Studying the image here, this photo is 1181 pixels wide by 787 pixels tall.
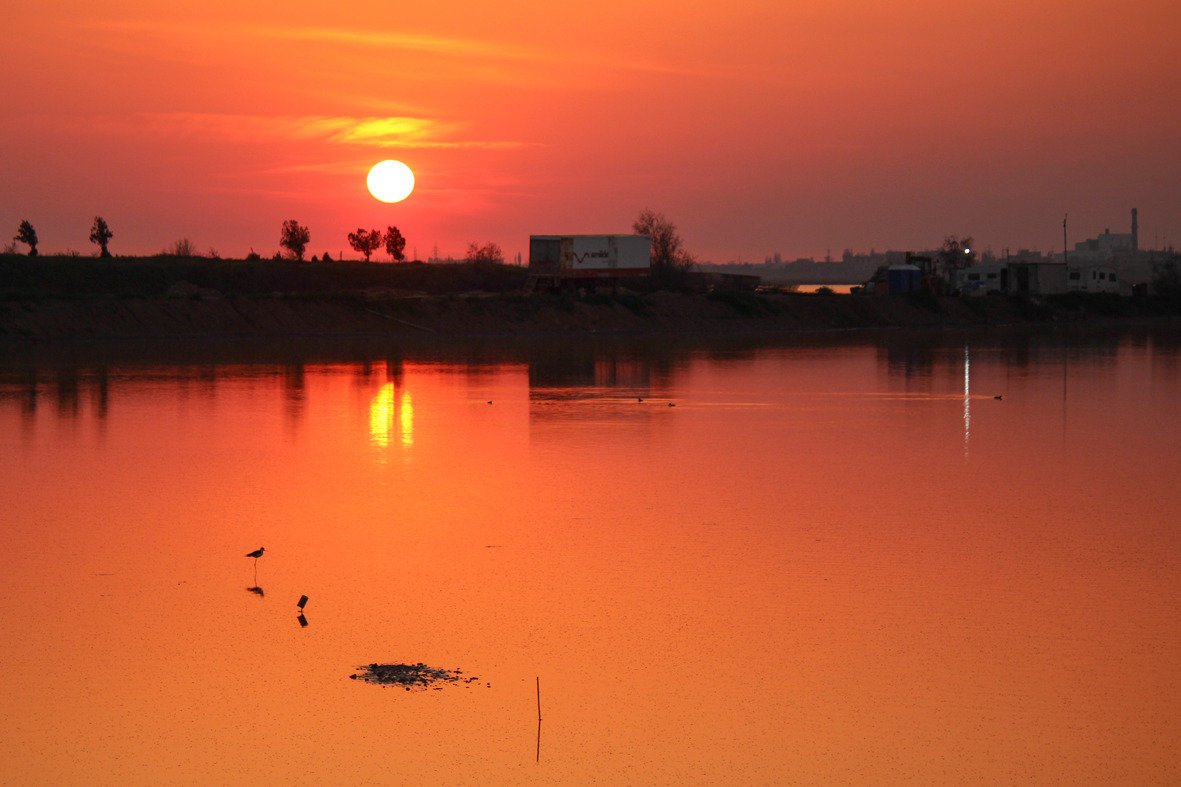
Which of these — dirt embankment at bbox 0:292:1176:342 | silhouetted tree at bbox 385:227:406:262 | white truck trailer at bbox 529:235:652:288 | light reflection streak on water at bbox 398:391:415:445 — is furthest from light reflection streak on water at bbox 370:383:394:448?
A: silhouetted tree at bbox 385:227:406:262

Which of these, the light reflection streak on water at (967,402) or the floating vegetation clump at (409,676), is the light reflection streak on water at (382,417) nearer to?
the light reflection streak on water at (967,402)

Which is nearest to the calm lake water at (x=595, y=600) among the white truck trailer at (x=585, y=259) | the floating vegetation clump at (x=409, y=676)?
the floating vegetation clump at (x=409, y=676)

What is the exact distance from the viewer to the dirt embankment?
2096 inches

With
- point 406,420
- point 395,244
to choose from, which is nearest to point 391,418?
point 406,420

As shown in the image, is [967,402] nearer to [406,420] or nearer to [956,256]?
[406,420]

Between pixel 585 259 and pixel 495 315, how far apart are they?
40.6 ft

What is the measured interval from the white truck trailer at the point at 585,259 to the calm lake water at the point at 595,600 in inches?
2062

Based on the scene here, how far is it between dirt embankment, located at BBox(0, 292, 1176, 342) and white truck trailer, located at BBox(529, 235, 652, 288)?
11.2ft

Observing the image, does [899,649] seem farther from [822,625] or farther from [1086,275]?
[1086,275]

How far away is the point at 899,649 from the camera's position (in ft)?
27.9

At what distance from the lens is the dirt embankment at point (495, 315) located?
53.2m

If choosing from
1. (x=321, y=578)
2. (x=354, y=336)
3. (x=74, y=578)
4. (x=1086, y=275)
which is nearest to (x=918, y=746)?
(x=321, y=578)

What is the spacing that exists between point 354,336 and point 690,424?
38.3 m

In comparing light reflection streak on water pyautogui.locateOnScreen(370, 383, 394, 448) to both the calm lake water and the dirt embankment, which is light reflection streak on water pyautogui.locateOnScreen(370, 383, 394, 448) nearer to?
the calm lake water
